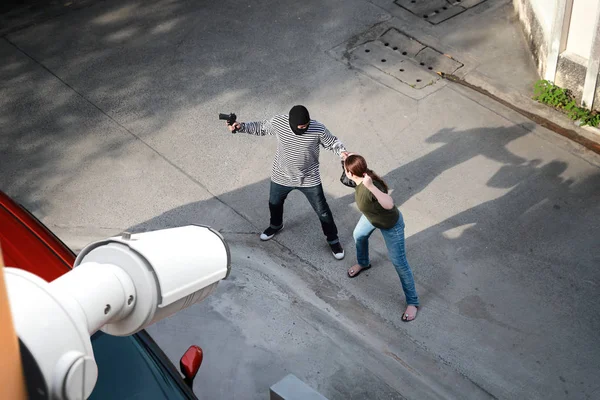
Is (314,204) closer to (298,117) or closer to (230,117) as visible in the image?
(298,117)

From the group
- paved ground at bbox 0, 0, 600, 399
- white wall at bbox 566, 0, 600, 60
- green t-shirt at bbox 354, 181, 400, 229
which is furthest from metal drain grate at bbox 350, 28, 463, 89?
green t-shirt at bbox 354, 181, 400, 229

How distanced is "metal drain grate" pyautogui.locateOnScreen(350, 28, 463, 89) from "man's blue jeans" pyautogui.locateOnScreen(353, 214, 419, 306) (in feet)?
9.18

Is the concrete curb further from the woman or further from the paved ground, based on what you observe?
the woman

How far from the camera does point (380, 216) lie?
18.2 feet

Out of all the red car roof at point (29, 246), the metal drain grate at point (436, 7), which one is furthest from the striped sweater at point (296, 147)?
the metal drain grate at point (436, 7)

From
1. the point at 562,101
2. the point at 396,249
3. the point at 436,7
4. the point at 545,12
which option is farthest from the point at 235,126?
the point at 436,7

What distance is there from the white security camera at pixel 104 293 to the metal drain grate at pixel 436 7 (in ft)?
25.5

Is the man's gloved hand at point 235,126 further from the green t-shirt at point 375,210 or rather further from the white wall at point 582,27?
the white wall at point 582,27

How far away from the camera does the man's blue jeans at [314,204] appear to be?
6.21 metres

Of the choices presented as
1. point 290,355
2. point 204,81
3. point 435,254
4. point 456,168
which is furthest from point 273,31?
point 290,355

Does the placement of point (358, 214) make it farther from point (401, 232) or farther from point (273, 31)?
point (273, 31)

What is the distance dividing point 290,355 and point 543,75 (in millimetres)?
4401

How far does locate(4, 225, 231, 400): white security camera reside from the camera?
4.30 feet

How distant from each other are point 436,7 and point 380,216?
484 cm
